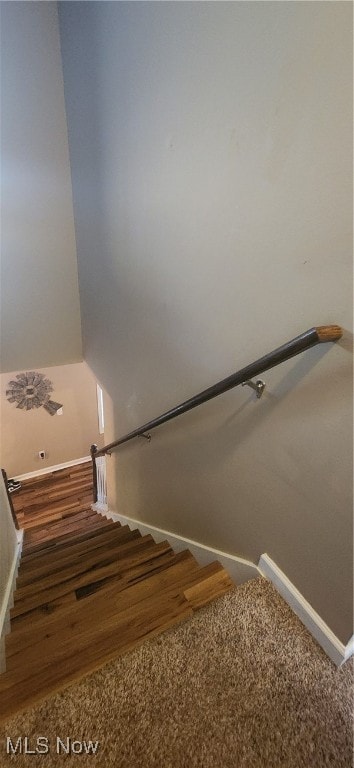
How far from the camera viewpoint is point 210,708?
875mm

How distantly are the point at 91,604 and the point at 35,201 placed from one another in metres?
2.75

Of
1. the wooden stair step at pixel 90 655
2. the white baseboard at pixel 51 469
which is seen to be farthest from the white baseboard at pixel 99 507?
the wooden stair step at pixel 90 655

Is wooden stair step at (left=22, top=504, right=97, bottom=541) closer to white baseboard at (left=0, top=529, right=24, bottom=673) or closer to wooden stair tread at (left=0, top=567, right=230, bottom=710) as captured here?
white baseboard at (left=0, top=529, right=24, bottom=673)

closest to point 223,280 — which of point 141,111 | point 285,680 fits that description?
point 141,111

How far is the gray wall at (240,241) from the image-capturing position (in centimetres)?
72

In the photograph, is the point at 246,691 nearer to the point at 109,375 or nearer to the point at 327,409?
the point at 327,409

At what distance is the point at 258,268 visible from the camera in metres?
Result: 0.94

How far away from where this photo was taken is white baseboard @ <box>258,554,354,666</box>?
0.94 meters

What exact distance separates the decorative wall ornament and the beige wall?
0.07 metres

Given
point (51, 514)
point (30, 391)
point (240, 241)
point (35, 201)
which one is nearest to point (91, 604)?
point (240, 241)

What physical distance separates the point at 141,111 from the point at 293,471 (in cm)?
170

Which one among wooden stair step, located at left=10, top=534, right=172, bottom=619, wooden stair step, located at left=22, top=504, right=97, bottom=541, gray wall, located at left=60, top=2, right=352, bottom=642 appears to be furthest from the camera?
wooden stair step, located at left=22, top=504, right=97, bottom=541

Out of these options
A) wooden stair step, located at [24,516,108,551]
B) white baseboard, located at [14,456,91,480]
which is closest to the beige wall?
white baseboard, located at [14,456,91,480]

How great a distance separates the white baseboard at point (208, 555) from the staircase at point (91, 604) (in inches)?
1.7
